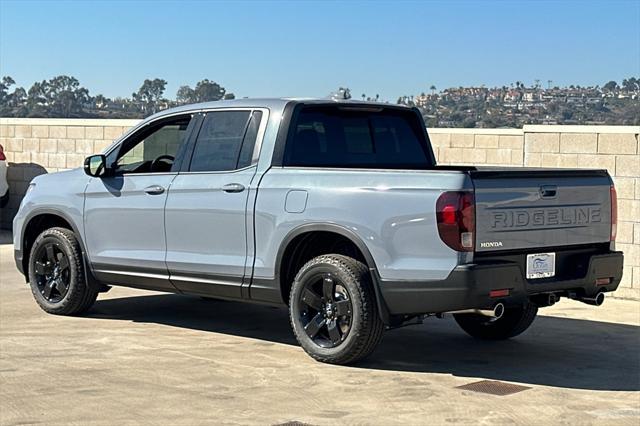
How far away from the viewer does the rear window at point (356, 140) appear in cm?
869

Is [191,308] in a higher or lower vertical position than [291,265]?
lower

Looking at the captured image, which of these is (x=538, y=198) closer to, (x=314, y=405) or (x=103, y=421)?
(x=314, y=405)

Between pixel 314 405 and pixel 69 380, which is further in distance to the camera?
pixel 69 380

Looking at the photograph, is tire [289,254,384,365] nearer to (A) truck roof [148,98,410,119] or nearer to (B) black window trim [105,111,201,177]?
(A) truck roof [148,98,410,119]

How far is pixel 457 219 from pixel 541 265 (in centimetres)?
84

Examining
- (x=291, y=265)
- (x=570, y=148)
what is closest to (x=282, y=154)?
(x=291, y=265)

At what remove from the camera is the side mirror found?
9633 millimetres

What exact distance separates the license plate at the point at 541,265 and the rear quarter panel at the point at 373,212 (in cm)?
65

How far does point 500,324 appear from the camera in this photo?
9.26 meters

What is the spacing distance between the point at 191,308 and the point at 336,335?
10.5 ft

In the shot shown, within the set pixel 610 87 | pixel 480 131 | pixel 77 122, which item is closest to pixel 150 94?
pixel 610 87

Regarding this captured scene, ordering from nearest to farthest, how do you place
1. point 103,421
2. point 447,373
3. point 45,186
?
1. point 103,421
2. point 447,373
3. point 45,186

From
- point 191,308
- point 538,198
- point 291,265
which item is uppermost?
point 538,198

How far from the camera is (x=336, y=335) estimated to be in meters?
7.97
